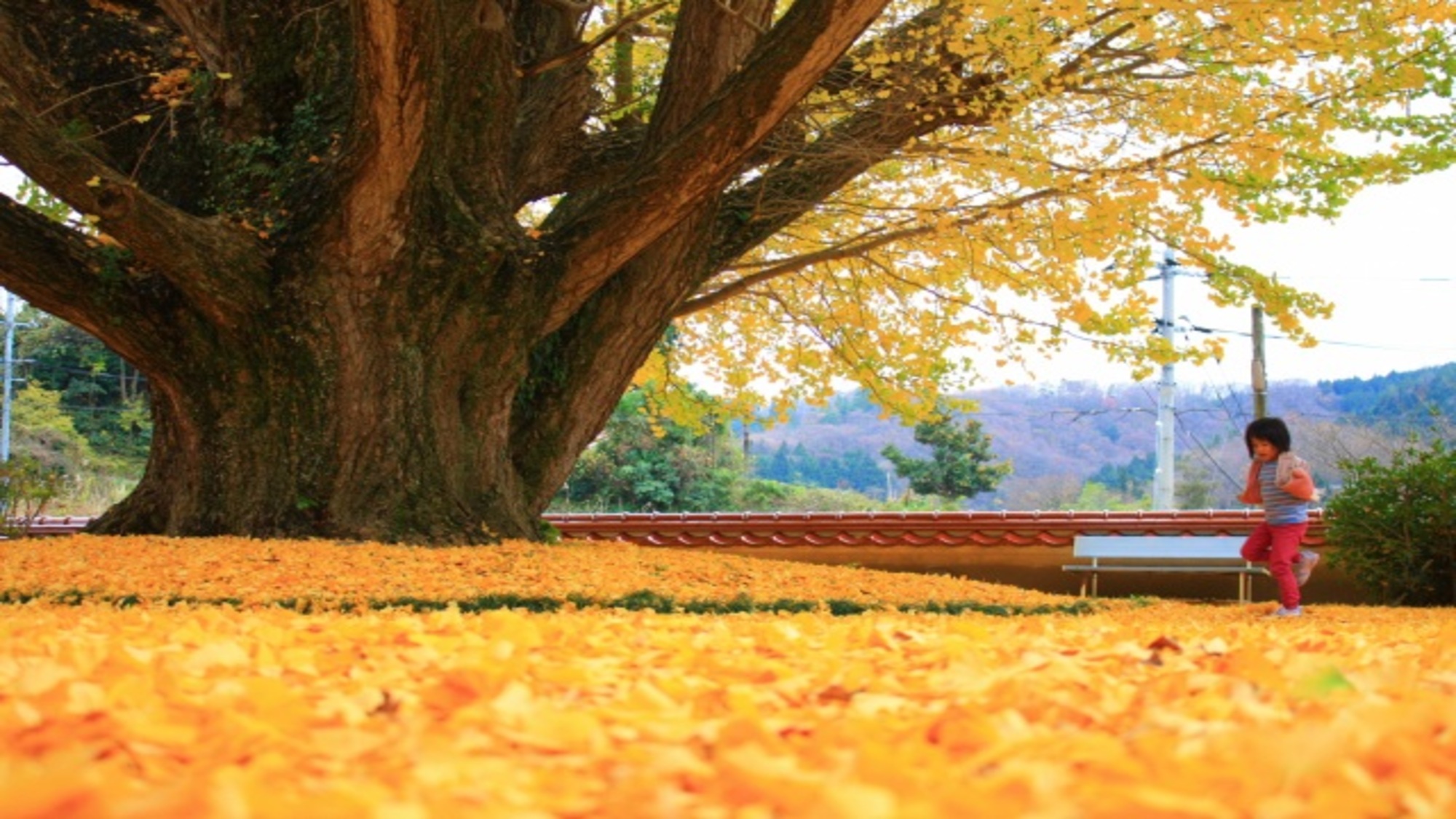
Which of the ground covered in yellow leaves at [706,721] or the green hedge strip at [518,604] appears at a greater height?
the ground covered in yellow leaves at [706,721]

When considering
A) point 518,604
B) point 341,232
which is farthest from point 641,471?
point 518,604

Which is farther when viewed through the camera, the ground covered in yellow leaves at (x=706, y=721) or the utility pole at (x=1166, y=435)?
the utility pole at (x=1166, y=435)

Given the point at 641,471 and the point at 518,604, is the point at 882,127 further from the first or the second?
the point at 641,471

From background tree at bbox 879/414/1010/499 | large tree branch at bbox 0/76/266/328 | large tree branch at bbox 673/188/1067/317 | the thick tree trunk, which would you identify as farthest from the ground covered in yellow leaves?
background tree at bbox 879/414/1010/499

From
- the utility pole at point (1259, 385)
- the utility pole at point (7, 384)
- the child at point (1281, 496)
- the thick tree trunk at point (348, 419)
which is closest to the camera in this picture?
the child at point (1281, 496)

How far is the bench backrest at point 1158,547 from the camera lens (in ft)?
35.0

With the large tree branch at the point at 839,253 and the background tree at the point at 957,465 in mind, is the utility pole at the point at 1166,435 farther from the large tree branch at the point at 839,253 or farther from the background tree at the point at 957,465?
the background tree at the point at 957,465

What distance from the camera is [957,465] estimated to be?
29.4 meters

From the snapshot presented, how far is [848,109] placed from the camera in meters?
9.28

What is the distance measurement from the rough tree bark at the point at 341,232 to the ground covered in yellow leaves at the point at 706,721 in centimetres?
425

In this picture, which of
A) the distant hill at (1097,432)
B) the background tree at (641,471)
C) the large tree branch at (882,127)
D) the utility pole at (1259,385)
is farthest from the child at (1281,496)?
the distant hill at (1097,432)

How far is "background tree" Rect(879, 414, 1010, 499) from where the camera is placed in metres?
29.4

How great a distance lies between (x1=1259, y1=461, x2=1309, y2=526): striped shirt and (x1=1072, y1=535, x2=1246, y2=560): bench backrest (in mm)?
3903

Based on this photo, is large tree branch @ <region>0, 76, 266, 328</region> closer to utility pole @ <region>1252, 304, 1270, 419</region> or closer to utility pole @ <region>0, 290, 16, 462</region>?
utility pole @ <region>1252, 304, 1270, 419</region>
